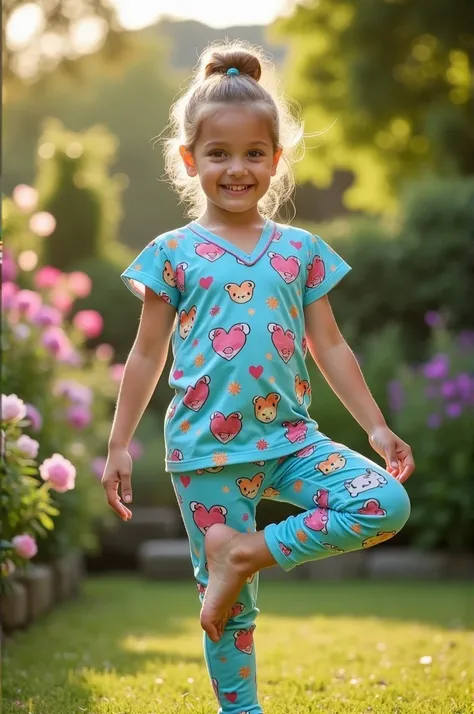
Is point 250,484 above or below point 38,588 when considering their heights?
above

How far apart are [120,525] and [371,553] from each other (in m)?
1.87

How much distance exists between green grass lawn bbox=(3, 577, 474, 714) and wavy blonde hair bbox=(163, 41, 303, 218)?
136 cm

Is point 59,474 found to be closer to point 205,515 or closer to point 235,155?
point 205,515

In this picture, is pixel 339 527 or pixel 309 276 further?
pixel 309 276

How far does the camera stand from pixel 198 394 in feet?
8.32

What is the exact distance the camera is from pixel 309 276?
8.89 ft

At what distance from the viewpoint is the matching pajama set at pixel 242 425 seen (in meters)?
2.43

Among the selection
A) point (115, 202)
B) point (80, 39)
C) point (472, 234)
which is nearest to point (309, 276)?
point (472, 234)

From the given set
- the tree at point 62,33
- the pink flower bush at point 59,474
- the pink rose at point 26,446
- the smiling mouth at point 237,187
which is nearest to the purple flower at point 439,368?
the pink flower bush at point 59,474

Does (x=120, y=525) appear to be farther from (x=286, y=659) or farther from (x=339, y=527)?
(x=339, y=527)

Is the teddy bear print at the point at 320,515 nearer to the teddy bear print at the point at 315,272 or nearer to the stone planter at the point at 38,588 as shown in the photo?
the teddy bear print at the point at 315,272

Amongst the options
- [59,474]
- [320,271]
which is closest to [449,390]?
[59,474]

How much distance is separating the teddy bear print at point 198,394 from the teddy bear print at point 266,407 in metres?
0.12

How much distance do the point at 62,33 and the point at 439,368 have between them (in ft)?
25.6
